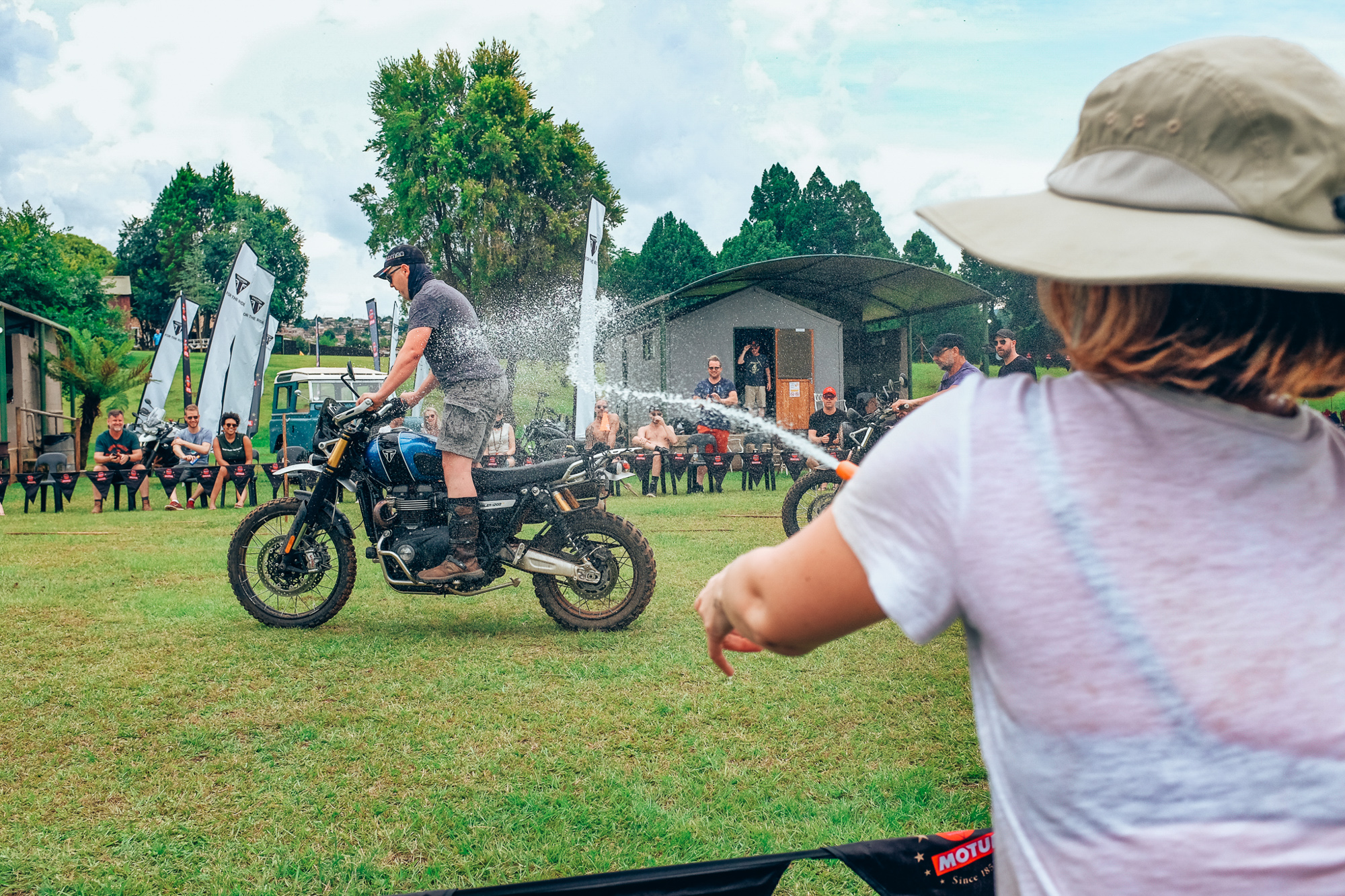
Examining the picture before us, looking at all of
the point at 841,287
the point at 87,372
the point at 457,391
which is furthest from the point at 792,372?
the point at 457,391

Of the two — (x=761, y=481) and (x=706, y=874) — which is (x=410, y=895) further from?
(x=761, y=481)

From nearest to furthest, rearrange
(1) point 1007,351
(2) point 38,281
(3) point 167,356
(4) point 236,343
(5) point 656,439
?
(1) point 1007,351
(5) point 656,439
(4) point 236,343
(3) point 167,356
(2) point 38,281

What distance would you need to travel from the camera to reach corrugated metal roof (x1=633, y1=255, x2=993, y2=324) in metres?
22.1

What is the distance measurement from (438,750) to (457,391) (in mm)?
2312

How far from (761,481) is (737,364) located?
820 centimetres

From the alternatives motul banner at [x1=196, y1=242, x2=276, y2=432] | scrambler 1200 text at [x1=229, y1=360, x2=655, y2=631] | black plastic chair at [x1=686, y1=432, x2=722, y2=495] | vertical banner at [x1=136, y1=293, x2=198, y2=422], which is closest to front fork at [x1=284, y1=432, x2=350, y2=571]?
scrambler 1200 text at [x1=229, y1=360, x2=655, y2=631]

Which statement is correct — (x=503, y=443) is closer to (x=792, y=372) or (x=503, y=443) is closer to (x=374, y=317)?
(x=792, y=372)

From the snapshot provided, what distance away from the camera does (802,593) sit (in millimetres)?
922

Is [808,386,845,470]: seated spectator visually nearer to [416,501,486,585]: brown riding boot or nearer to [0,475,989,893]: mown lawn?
[0,475,989,893]: mown lawn

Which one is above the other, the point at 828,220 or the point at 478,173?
the point at 828,220

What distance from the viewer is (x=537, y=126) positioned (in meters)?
43.5

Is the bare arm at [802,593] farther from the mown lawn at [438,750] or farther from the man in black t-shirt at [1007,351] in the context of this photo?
the man in black t-shirt at [1007,351]

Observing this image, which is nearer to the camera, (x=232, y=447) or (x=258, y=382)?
(x=232, y=447)

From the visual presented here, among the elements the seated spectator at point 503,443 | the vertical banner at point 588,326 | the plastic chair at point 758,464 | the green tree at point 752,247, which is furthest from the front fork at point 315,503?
the green tree at point 752,247
